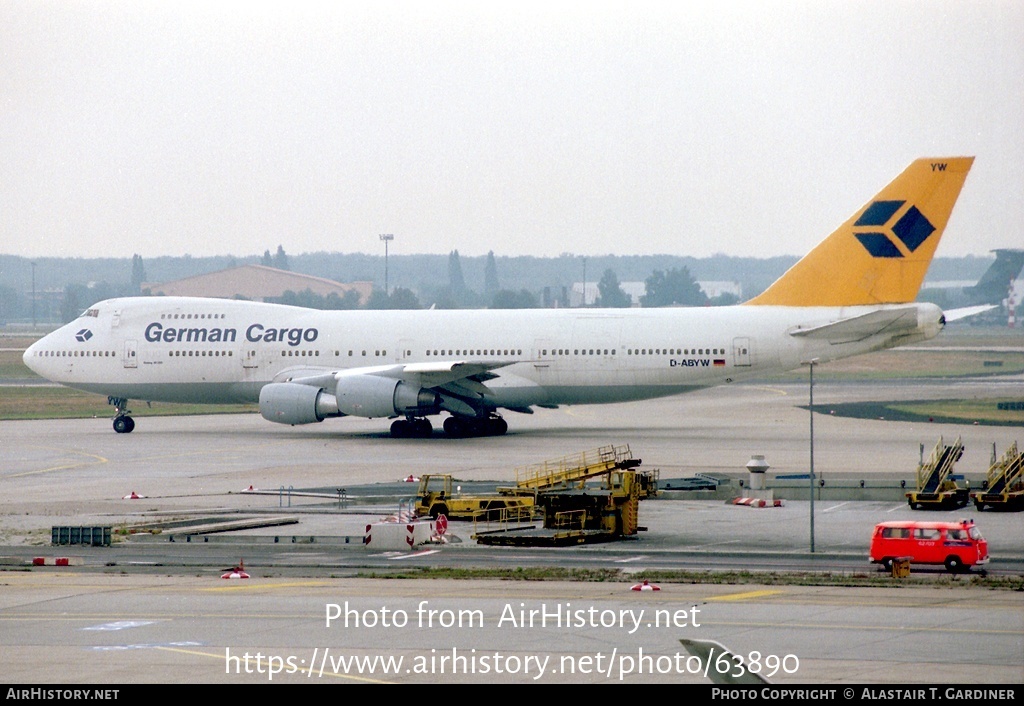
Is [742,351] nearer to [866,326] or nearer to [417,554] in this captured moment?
[866,326]

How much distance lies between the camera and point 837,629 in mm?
19500

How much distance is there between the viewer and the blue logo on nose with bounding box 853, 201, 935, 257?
172ft

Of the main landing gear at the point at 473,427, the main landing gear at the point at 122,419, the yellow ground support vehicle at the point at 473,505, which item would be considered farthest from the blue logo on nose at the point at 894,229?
the main landing gear at the point at 122,419

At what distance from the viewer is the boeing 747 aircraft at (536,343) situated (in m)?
52.7

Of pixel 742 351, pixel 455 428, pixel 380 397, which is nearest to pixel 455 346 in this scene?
pixel 455 428

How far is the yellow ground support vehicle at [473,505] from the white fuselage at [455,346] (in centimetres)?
2009

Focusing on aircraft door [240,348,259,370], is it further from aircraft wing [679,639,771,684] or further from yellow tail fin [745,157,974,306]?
aircraft wing [679,639,771,684]

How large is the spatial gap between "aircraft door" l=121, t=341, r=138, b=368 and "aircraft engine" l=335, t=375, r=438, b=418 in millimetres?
11403

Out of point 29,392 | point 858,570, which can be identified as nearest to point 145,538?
point 858,570

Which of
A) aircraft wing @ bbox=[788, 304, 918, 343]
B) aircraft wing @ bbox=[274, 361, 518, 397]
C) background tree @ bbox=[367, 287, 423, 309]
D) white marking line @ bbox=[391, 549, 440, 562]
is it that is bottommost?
white marking line @ bbox=[391, 549, 440, 562]

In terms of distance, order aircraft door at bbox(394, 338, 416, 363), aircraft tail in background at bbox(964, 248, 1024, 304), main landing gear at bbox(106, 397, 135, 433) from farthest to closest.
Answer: aircraft tail in background at bbox(964, 248, 1024, 304) < main landing gear at bbox(106, 397, 135, 433) < aircraft door at bbox(394, 338, 416, 363)

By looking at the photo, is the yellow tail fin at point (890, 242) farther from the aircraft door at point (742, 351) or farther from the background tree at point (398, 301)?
the background tree at point (398, 301)

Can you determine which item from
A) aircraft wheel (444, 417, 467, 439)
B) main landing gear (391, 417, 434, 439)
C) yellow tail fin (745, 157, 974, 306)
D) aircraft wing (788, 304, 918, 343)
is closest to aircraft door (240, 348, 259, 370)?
main landing gear (391, 417, 434, 439)

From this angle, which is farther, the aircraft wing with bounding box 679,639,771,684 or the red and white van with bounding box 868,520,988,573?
the red and white van with bounding box 868,520,988,573
